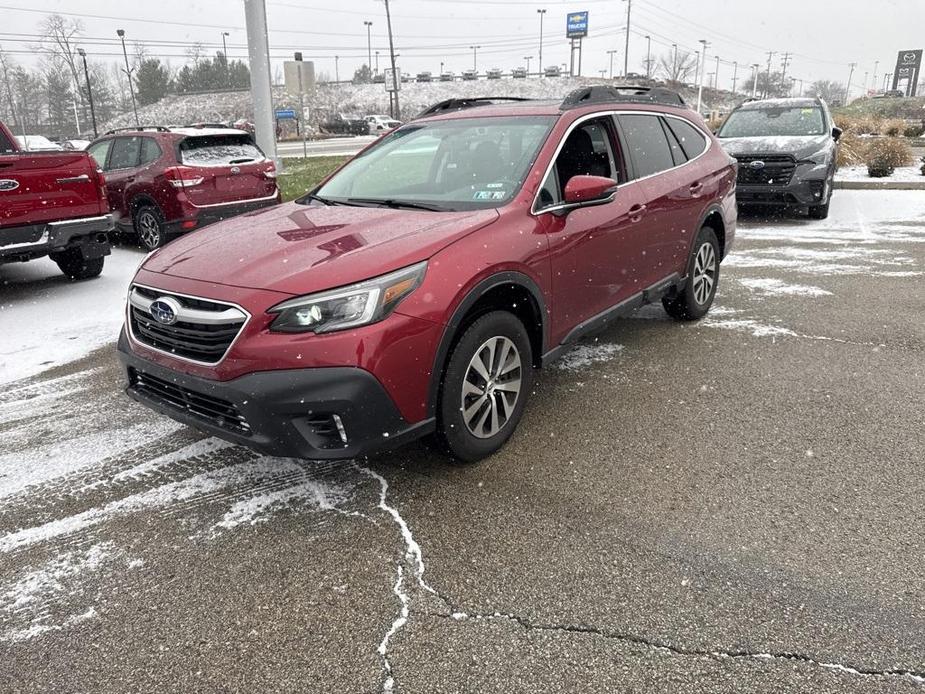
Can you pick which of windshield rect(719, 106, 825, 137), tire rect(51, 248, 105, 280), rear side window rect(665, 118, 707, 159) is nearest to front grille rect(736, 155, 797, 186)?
windshield rect(719, 106, 825, 137)

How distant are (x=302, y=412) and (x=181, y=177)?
288 inches

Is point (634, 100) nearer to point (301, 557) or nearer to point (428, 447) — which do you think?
point (428, 447)

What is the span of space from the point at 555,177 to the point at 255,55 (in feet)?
41.4

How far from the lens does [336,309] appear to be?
9.02 feet

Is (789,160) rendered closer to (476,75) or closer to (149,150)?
(149,150)

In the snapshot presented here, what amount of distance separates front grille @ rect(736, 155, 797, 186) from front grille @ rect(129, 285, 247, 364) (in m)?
9.84

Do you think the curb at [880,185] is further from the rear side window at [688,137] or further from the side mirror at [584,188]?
the side mirror at [584,188]

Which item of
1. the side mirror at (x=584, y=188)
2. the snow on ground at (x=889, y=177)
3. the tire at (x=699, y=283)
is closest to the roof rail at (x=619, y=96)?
the side mirror at (x=584, y=188)

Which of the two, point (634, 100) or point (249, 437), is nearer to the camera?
point (249, 437)

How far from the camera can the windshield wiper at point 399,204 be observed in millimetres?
3582

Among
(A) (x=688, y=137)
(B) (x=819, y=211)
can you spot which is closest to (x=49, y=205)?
(A) (x=688, y=137)

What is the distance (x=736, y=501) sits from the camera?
303 cm

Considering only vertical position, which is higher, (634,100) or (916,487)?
(634,100)

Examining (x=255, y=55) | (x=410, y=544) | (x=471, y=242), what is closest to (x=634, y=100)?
(x=471, y=242)
